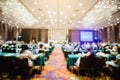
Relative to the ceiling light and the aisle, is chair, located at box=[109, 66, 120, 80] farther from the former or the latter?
the ceiling light

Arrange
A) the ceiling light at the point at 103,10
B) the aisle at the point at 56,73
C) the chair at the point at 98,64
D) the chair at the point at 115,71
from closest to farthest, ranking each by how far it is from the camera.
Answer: the chair at the point at 115,71 → the chair at the point at 98,64 → the aisle at the point at 56,73 → the ceiling light at the point at 103,10

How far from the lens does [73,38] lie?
30.6 metres

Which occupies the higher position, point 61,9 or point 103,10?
point 61,9

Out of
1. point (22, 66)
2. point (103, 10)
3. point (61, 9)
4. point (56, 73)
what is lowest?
point (56, 73)

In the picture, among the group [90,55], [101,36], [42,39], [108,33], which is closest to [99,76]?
[90,55]

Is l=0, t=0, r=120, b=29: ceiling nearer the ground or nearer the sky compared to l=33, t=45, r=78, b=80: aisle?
nearer the sky

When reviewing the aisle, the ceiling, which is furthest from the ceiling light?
the aisle

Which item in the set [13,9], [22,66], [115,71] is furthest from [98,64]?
[13,9]

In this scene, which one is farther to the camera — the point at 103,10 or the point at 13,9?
the point at 103,10

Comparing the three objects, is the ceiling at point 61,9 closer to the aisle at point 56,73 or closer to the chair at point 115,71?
the aisle at point 56,73

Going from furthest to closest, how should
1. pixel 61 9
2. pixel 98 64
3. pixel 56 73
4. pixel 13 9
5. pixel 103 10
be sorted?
1. pixel 61 9
2. pixel 103 10
3. pixel 13 9
4. pixel 56 73
5. pixel 98 64

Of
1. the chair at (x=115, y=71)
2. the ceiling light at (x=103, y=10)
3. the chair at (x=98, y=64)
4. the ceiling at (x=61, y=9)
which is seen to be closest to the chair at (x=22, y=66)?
the chair at (x=98, y=64)

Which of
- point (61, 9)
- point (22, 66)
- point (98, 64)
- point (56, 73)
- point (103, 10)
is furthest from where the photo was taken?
point (61, 9)

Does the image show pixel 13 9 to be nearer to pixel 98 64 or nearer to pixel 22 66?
pixel 22 66
